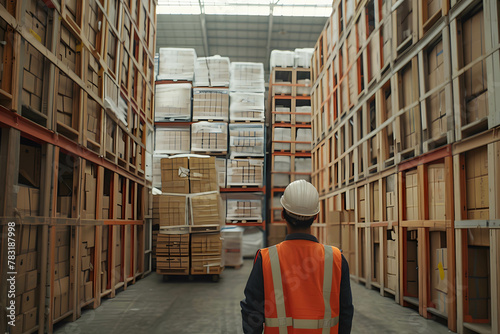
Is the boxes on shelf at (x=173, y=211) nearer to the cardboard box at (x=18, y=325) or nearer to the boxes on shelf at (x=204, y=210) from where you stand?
the boxes on shelf at (x=204, y=210)

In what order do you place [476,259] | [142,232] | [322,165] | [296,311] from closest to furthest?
[296,311] < [476,259] < [142,232] < [322,165]

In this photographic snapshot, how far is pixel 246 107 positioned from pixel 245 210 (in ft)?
9.36

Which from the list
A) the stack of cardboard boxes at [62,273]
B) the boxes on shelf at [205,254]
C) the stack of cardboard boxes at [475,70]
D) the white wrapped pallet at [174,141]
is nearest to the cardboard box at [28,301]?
the stack of cardboard boxes at [62,273]

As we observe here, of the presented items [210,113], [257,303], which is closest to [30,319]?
[257,303]

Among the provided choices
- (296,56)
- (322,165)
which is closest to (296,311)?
(322,165)

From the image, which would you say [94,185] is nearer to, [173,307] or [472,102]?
[173,307]

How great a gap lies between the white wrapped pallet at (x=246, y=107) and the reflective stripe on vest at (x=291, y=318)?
9804 mm

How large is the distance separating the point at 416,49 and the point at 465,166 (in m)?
1.84

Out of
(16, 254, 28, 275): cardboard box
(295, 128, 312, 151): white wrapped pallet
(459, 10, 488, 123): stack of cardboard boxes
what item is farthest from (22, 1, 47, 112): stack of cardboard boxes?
(295, 128, 312, 151): white wrapped pallet

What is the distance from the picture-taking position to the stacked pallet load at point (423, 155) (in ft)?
13.0

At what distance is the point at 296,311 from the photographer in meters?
1.73

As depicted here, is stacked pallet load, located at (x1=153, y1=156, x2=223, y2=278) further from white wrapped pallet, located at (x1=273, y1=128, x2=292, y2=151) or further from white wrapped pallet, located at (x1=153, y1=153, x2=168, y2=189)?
white wrapped pallet, located at (x1=273, y1=128, x2=292, y2=151)

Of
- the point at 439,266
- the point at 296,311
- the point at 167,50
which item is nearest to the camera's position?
the point at 296,311

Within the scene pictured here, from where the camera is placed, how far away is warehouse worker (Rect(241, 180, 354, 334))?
174 centimetres
